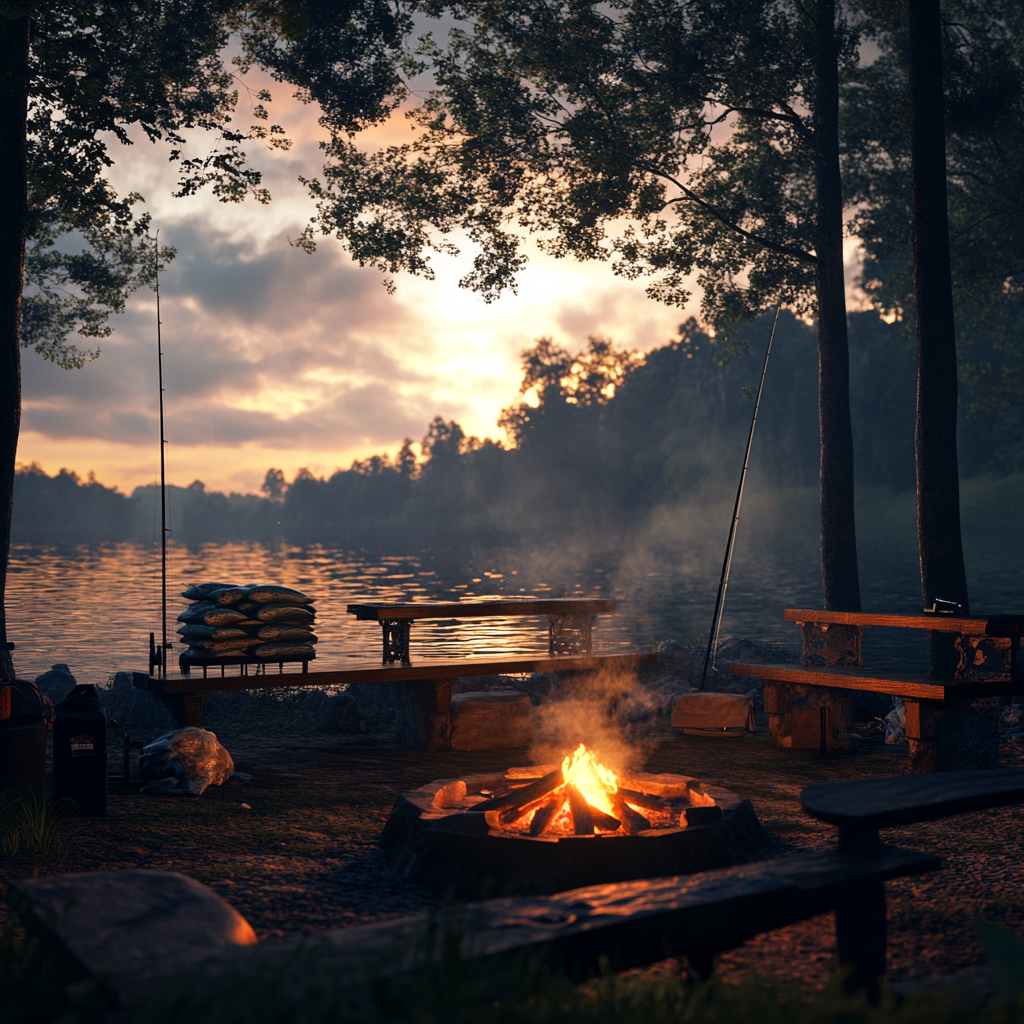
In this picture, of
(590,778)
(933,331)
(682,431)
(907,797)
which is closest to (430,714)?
(590,778)

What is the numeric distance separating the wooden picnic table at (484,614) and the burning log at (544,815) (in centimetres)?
367

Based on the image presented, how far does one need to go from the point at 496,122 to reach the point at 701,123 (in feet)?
11.4

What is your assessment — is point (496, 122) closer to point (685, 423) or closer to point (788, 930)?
point (788, 930)

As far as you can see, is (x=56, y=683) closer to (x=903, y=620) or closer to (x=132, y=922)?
(x=903, y=620)

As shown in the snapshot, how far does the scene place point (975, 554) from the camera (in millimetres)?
62312

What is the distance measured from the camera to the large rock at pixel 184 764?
26.5ft

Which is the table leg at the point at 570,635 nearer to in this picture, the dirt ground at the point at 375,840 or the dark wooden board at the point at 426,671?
the dark wooden board at the point at 426,671

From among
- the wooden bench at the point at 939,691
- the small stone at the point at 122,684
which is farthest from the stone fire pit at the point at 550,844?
the small stone at the point at 122,684

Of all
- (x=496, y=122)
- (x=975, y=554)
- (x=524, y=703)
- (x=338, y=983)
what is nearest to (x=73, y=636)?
(x=496, y=122)

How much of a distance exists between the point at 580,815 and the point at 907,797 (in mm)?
2207

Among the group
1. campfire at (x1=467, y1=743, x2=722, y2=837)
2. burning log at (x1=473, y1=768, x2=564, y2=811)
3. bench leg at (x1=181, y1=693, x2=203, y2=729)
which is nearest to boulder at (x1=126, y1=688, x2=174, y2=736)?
bench leg at (x1=181, y1=693, x2=203, y2=729)

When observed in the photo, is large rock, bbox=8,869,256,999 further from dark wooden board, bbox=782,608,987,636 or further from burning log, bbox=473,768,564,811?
dark wooden board, bbox=782,608,987,636

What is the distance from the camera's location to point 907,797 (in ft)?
14.1

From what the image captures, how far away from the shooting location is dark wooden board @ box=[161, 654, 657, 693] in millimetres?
9008
